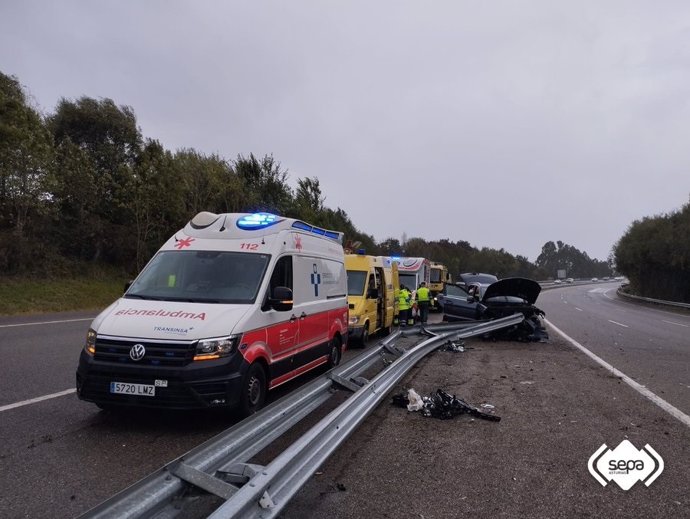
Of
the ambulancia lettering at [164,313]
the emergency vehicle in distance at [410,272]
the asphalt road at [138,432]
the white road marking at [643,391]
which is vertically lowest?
the asphalt road at [138,432]

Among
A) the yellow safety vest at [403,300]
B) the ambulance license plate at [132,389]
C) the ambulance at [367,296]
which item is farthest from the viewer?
the yellow safety vest at [403,300]

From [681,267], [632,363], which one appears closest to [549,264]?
[681,267]

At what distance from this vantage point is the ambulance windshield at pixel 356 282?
1318cm

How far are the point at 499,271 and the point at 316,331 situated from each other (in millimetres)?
Answer: 102712

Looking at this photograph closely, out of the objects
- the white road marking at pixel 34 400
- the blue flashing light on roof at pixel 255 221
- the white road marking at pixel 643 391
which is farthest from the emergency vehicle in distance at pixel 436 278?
the white road marking at pixel 34 400

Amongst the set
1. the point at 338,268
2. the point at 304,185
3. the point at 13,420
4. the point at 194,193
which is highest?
the point at 304,185

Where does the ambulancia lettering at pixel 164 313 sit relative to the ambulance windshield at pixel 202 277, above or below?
below

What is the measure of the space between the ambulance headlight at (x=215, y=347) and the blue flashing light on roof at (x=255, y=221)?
6.39 feet

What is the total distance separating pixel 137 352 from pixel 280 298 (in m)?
1.70

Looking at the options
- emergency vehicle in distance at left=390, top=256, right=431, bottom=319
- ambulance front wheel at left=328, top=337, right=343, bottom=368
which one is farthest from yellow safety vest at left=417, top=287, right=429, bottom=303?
ambulance front wheel at left=328, top=337, right=343, bottom=368

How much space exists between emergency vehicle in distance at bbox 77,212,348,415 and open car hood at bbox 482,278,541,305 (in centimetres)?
795

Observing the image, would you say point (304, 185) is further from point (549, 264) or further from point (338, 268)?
point (549, 264)

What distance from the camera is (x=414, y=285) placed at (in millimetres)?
23547

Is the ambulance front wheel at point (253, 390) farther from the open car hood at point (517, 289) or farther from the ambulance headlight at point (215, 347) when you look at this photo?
the open car hood at point (517, 289)
